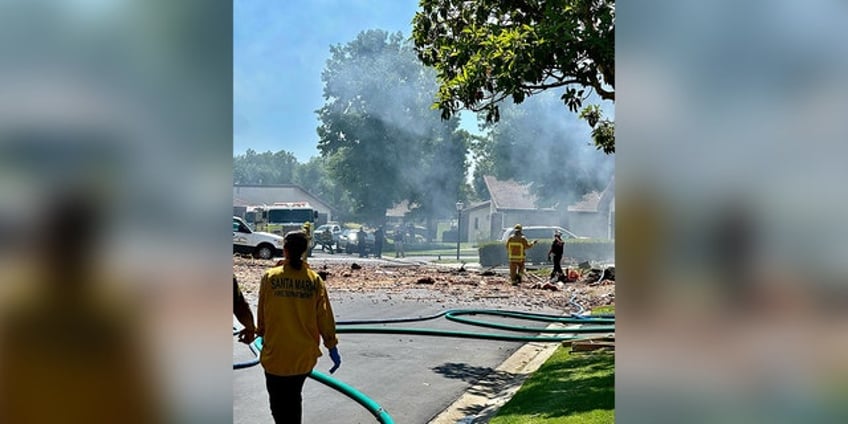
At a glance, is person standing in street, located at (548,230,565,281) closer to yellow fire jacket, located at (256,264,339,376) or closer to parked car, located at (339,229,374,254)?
parked car, located at (339,229,374,254)

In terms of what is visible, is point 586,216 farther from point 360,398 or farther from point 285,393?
point 285,393

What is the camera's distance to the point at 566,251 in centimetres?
2917

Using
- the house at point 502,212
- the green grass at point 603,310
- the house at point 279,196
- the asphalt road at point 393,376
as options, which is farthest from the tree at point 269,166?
the asphalt road at point 393,376

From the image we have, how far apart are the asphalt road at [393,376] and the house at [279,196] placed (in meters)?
34.1

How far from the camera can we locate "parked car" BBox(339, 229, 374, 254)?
108 feet

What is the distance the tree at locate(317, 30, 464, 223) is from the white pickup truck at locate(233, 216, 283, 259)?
1383 centimetres

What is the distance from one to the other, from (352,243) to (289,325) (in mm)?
28933

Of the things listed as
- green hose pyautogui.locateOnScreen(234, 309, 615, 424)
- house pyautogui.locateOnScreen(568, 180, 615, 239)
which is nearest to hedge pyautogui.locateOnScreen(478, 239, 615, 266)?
house pyautogui.locateOnScreen(568, 180, 615, 239)

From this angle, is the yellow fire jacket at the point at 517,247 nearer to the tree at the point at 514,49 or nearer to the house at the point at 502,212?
the tree at the point at 514,49

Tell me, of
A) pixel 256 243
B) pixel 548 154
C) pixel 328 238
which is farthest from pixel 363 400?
pixel 548 154
